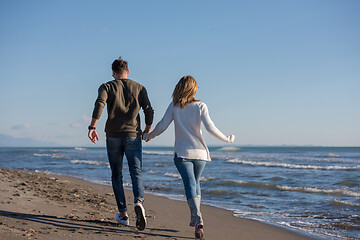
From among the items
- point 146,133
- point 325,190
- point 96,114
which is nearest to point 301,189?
point 325,190

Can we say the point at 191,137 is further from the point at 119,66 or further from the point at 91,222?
the point at 91,222

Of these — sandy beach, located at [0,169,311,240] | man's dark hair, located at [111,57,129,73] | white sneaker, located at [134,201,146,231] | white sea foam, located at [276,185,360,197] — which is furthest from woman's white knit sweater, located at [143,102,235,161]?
white sea foam, located at [276,185,360,197]

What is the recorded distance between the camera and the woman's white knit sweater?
3.53 m

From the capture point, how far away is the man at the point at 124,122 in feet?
12.2

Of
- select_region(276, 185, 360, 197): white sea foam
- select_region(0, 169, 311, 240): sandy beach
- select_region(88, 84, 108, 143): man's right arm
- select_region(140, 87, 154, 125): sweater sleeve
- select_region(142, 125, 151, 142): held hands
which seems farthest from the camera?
select_region(276, 185, 360, 197): white sea foam

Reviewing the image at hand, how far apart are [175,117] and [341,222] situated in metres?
3.85

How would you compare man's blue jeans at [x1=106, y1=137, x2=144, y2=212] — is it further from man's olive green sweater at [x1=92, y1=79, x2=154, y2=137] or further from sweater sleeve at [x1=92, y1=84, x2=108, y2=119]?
sweater sleeve at [x1=92, y1=84, x2=108, y2=119]

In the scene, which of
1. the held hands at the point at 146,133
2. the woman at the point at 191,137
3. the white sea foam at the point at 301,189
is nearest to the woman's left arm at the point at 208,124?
the woman at the point at 191,137

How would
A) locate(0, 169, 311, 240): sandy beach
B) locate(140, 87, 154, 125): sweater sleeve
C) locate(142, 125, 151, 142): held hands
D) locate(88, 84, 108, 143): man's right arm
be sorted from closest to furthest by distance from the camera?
locate(0, 169, 311, 240): sandy beach
locate(88, 84, 108, 143): man's right arm
locate(142, 125, 151, 142): held hands
locate(140, 87, 154, 125): sweater sleeve

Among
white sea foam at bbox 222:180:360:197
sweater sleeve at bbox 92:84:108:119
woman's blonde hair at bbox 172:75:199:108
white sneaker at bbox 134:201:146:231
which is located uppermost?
woman's blonde hair at bbox 172:75:199:108

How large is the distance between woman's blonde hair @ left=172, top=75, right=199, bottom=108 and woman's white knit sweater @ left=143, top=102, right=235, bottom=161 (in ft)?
0.18

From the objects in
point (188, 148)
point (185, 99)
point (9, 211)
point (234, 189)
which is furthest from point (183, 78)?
point (234, 189)

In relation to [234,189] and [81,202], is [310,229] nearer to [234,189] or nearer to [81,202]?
[81,202]

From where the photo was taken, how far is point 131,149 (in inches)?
150
